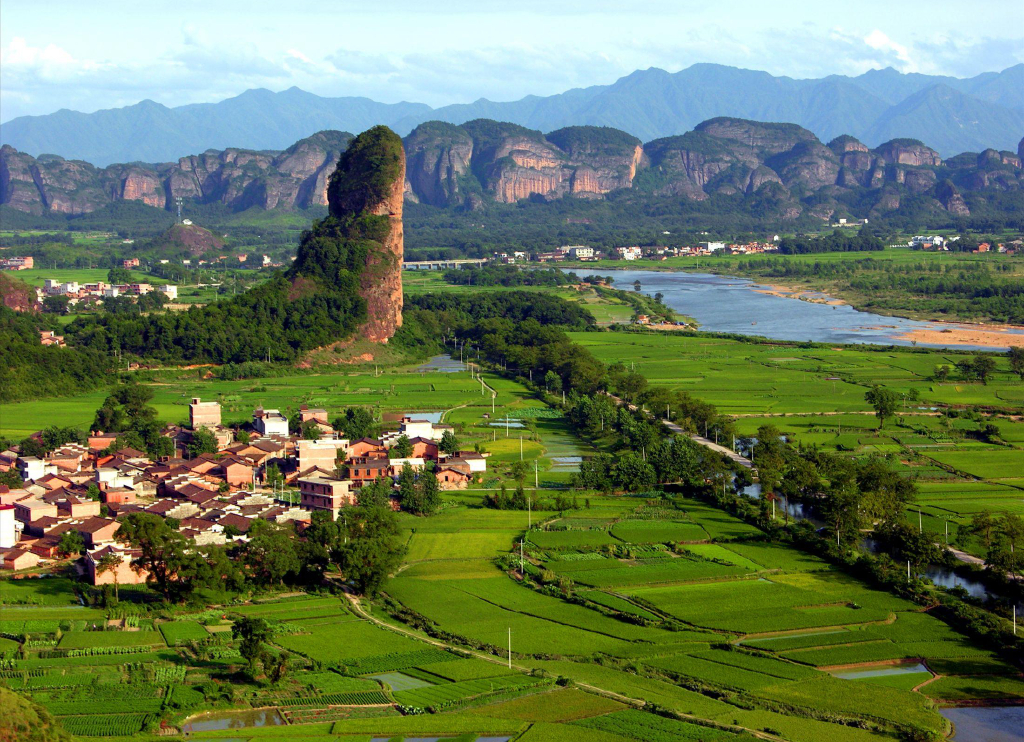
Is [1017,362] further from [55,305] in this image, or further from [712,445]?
[55,305]

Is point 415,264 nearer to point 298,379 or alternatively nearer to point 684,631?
point 298,379

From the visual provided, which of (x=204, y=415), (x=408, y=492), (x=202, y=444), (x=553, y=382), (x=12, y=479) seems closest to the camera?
(x=408, y=492)

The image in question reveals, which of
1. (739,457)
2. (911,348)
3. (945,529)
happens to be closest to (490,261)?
(911,348)

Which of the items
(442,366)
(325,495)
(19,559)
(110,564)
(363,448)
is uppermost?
(363,448)

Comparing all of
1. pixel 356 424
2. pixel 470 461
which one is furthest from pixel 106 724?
pixel 356 424

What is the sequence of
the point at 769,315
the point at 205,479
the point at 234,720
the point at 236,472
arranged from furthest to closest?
1. the point at 769,315
2. the point at 236,472
3. the point at 205,479
4. the point at 234,720

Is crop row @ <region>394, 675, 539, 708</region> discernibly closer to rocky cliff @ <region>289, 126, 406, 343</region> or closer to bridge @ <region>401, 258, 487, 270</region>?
rocky cliff @ <region>289, 126, 406, 343</region>

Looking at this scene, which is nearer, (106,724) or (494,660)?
(106,724)

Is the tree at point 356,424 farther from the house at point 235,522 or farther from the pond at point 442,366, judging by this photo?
the pond at point 442,366
